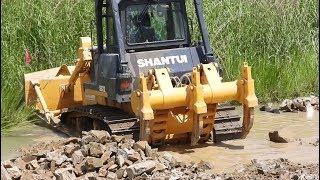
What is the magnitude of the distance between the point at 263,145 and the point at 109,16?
8.89ft

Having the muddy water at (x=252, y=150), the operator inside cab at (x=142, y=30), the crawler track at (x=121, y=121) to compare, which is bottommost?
the muddy water at (x=252, y=150)

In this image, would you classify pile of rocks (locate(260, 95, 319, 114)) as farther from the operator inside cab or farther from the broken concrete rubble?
the broken concrete rubble

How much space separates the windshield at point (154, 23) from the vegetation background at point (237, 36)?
394cm

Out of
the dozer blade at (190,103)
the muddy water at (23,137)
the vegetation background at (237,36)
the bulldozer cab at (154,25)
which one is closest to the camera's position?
the dozer blade at (190,103)

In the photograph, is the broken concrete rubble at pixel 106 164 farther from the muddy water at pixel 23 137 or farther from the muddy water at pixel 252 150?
the muddy water at pixel 23 137

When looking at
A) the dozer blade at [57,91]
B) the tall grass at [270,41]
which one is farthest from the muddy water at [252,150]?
the tall grass at [270,41]

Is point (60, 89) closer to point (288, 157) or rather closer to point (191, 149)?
point (191, 149)

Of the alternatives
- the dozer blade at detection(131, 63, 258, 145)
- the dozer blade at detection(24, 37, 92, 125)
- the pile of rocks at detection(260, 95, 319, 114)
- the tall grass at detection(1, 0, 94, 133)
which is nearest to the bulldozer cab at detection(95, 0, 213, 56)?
the dozer blade at detection(131, 63, 258, 145)

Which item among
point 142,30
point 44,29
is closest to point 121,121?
point 142,30

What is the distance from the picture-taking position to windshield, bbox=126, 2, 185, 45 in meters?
8.98

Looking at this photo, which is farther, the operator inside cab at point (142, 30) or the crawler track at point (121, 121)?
the operator inside cab at point (142, 30)

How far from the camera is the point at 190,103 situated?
26.5 feet

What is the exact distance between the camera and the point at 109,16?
9141 millimetres

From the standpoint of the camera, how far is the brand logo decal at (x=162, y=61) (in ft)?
28.9
